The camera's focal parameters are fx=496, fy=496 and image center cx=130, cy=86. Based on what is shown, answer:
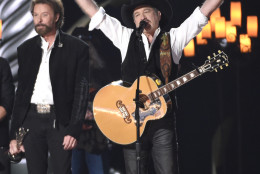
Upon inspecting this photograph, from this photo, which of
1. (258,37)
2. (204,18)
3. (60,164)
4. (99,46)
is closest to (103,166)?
(99,46)

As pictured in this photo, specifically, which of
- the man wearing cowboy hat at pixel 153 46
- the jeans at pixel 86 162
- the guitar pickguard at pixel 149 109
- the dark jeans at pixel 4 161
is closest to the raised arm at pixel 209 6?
the man wearing cowboy hat at pixel 153 46

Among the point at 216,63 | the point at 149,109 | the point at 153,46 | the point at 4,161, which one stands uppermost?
the point at 153,46

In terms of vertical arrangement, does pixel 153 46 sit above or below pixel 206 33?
below

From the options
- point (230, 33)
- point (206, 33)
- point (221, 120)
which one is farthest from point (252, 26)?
point (221, 120)

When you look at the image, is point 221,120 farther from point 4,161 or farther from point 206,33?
point 4,161

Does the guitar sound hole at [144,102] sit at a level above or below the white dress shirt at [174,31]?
below

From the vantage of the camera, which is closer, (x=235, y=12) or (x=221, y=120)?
(x=221, y=120)

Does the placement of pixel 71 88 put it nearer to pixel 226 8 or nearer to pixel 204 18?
pixel 204 18

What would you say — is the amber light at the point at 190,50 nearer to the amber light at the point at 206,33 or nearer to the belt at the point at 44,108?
the amber light at the point at 206,33

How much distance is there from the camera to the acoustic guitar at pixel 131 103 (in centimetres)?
372

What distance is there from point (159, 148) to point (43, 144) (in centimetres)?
86

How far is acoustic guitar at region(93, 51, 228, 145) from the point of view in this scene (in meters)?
3.72

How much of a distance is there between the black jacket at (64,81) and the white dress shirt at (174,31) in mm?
339

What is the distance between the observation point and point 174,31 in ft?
12.9
